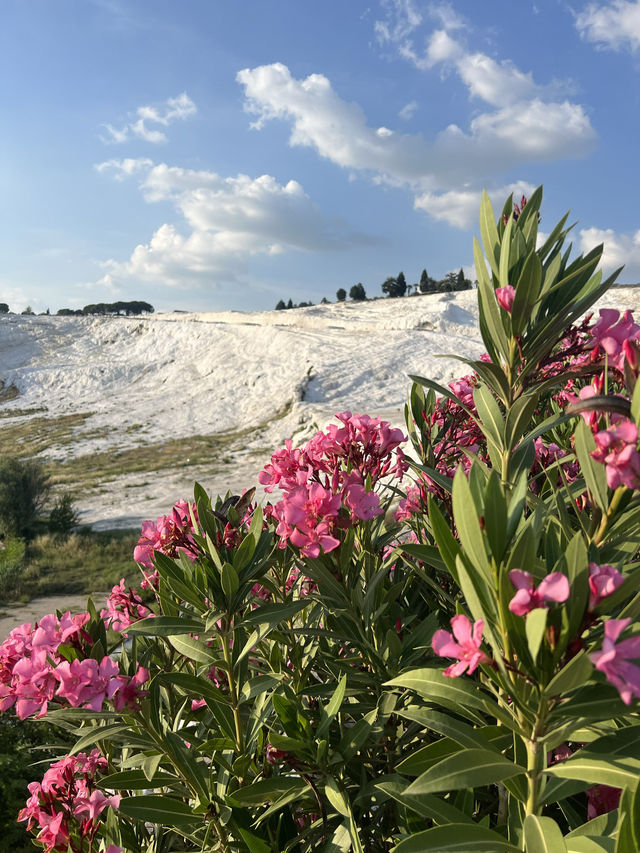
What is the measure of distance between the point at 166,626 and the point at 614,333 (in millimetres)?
1169

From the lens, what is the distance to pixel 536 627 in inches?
21.6

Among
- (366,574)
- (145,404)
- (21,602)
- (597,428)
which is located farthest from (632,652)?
(145,404)

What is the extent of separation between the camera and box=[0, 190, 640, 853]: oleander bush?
0.65 metres

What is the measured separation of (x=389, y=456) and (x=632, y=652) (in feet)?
3.68

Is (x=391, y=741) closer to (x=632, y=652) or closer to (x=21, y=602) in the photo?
(x=632, y=652)

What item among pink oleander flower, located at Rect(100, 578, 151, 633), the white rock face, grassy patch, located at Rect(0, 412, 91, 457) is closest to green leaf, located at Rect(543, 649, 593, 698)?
pink oleander flower, located at Rect(100, 578, 151, 633)

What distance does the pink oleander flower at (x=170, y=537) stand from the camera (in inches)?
58.7

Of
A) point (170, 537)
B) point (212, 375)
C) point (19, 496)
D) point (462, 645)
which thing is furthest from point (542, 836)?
point (212, 375)

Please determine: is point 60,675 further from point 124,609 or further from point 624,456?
point 624,456

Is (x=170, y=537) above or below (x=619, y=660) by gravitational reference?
below

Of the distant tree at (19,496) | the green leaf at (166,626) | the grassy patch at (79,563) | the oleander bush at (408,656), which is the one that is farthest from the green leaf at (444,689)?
the distant tree at (19,496)

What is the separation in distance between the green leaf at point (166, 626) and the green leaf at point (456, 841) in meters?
0.66

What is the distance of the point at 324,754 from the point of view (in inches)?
41.3

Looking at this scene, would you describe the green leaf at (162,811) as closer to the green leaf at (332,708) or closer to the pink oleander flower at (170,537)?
the green leaf at (332,708)
